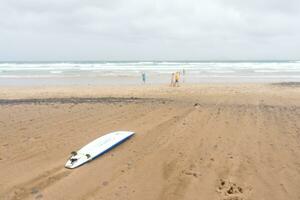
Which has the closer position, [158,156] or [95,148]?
[158,156]

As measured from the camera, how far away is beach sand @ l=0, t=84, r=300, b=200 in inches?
193

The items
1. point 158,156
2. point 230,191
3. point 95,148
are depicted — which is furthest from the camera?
point 95,148

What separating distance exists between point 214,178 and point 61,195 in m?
2.21

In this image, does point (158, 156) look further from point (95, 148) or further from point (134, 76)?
point (134, 76)

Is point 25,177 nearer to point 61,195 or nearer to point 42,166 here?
point 42,166

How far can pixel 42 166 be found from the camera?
19.7 feet

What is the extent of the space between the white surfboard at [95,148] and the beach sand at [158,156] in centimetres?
12

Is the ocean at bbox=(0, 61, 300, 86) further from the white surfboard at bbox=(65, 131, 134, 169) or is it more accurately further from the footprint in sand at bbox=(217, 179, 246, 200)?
the footprint in sand at bbox=(217, 179, 246, 200)

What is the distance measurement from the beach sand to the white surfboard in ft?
0.41

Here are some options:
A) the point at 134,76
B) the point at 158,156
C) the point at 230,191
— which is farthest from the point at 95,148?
the point at 134,76

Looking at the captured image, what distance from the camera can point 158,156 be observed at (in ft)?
A: 21.1

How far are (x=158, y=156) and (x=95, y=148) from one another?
4.11 ft

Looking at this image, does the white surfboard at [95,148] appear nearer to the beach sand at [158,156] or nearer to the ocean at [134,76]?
the beach sand at [158,156]

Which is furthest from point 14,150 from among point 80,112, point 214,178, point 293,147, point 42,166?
point 293,147
